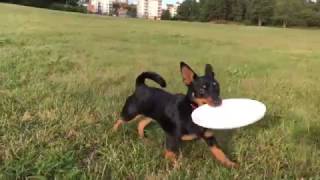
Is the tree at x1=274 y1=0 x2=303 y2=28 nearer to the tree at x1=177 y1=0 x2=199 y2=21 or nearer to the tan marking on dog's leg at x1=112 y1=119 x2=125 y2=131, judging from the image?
the tree at x1=177 y1=0 x2=199 y2=21

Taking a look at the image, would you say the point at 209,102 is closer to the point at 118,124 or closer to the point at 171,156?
the point at 171,156

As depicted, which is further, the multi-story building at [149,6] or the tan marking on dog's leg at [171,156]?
the multi-story building at [149,6]

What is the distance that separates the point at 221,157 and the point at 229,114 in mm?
367

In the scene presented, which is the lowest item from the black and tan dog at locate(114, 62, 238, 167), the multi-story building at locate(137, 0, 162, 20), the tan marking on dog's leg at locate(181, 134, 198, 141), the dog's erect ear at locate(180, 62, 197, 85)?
the multi-story building at locate(137, 0, 162, 20)

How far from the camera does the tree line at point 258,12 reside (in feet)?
265

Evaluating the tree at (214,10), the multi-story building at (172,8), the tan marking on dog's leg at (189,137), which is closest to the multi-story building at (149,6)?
the multi-story building at (172,8)

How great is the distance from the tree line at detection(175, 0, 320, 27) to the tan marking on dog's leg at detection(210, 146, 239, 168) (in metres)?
74.8

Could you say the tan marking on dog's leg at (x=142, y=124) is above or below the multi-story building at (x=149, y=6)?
above

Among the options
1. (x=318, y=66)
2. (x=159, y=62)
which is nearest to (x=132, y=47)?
(x=159, y=62)

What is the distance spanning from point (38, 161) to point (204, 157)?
4.66ft

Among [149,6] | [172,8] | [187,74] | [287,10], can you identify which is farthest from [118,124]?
[149,6]

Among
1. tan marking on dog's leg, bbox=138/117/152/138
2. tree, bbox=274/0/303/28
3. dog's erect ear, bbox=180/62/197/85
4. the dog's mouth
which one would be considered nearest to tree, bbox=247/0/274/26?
tree, bbox=274/0/303/28

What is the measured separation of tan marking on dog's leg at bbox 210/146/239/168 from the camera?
4.55 meters

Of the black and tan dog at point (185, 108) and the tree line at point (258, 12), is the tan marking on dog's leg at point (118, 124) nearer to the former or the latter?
the black and tan dog at point (185, 108)
